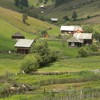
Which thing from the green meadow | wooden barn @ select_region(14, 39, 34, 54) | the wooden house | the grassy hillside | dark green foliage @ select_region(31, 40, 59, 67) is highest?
the grassy hillside

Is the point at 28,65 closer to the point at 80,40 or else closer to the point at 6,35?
the point at 6,35

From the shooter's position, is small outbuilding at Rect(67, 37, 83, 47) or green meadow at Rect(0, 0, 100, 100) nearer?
green meadow at Rect(0, 0, 100, 100)

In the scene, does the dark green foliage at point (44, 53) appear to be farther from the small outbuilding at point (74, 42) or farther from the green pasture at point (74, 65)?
the small outbuilding at point (74, 42)

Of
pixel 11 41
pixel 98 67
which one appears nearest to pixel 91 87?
pixel 98 67

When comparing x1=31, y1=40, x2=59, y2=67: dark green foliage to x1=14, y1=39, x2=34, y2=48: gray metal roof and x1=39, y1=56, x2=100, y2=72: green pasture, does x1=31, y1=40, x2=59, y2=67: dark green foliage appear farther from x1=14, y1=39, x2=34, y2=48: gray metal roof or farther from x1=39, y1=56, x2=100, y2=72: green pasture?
x1=14, y1=39, x2=34, y2=48: gray metal roof

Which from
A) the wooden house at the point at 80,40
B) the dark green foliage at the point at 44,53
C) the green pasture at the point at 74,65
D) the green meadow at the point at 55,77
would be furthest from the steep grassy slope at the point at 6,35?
the green pasture at the point at 74,65

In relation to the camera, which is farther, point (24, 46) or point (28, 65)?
point (24, 46)

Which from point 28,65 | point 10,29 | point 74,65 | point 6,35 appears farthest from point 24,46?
point 10,29

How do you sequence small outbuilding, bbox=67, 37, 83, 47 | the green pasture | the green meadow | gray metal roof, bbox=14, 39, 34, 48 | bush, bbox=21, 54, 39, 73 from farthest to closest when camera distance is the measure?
1. small outbuilding, bbox=67, 37, 83, 47
2. gray metal roof, bbox=14, 39, 34, 48
3. the green pasture
4. bush, bbox=21, 54, 39, 73
5. the green meadow

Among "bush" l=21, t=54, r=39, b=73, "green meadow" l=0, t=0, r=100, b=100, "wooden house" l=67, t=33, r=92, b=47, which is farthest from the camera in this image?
"wooden house" l=67, t=33, r=92, b=47

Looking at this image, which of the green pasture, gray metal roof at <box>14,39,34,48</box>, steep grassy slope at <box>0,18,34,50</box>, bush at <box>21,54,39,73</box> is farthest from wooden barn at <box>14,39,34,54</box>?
bush at <box>21,54,39,73</box>

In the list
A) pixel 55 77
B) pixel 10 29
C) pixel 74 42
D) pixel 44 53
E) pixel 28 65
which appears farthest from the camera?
pixel 10 29

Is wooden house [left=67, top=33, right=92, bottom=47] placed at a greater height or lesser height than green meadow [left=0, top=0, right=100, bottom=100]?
greater

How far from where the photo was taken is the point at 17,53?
428 ft
